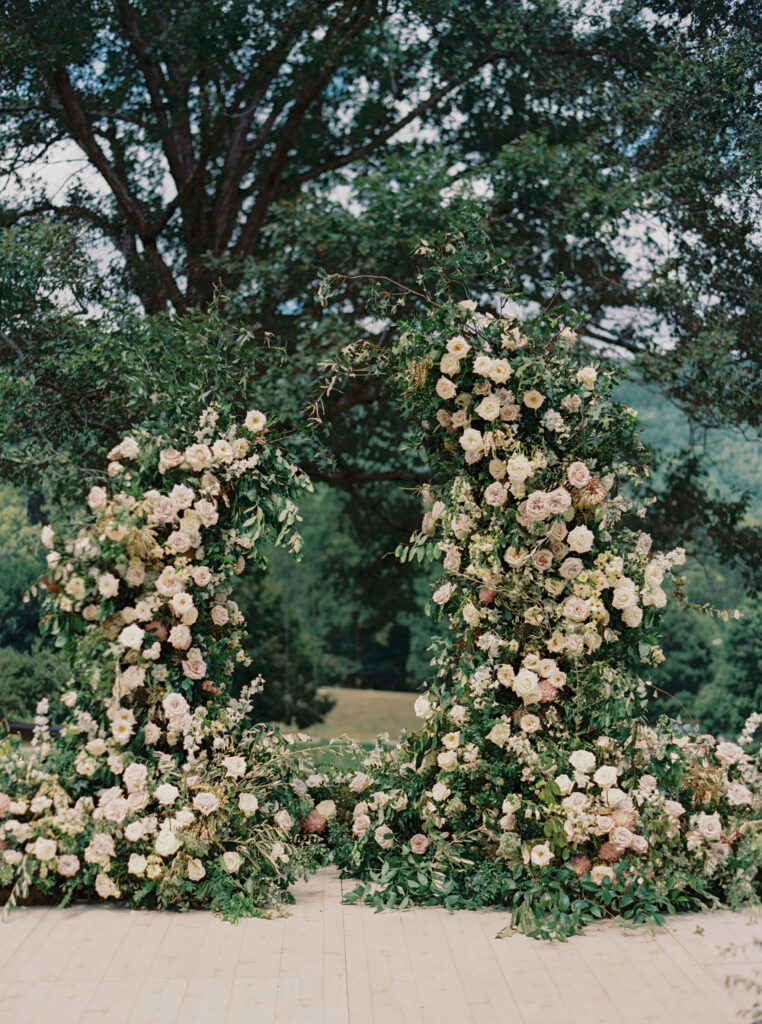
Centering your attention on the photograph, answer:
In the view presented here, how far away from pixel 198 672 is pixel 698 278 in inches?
249

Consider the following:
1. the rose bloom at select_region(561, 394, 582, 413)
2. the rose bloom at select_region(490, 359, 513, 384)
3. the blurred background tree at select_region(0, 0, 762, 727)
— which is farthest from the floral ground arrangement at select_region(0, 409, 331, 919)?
the blurred background tree at select_region(0, 0, 762, 727)

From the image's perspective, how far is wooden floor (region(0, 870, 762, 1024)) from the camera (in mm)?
3691

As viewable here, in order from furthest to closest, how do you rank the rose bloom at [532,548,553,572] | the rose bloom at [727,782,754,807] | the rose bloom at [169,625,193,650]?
the rose bloom at [727,782,754,807] < the rose bloom at [532,548,553,572] < the rose bloom at [169,625,193,650]

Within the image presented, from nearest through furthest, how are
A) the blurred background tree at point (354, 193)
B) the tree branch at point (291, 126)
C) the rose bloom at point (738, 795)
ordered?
the rose bloom at point (738, 795) < the blurred background tree at point (354, 193) < the tree branch at point (291, 126)

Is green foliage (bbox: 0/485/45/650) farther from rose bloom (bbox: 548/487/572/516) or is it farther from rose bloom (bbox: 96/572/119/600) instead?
rose bloom (bbox: 548/487/572/516)

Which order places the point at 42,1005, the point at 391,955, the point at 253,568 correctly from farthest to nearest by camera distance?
the point at 253,568 < the point at 391,955 < the point at 42,1005

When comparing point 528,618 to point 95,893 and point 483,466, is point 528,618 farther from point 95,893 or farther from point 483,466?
point 95,893

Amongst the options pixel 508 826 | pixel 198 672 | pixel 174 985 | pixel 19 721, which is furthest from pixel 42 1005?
pixel 19 721

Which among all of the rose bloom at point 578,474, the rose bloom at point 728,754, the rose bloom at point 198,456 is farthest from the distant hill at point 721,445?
the rose bloom at point 198,456

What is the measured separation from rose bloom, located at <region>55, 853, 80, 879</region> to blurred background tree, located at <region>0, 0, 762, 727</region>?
313cm

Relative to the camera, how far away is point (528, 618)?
4.85m

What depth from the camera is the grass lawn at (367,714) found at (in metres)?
Answer: 19.5

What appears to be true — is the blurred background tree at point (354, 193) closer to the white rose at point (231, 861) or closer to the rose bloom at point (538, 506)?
the rose bloom at point (538, 506)

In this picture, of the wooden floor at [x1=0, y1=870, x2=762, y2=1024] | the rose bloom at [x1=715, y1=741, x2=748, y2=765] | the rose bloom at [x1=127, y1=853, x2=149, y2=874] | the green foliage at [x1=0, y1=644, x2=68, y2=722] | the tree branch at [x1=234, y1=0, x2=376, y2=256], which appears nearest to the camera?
the wooden floor at [x1=0, y1=870, x2=762, y2=1024]
